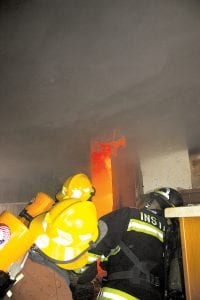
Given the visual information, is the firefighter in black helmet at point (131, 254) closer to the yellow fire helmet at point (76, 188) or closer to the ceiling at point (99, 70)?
the yellow fire helmet at point (76, 188)

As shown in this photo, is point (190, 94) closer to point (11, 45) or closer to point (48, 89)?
point (48, 89)

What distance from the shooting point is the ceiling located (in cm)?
296

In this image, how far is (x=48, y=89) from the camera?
4215 millimetres

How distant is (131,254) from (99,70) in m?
2.64

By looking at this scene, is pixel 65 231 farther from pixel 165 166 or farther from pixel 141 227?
pixel 165 166

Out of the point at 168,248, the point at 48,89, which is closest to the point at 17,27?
the point at 48,89

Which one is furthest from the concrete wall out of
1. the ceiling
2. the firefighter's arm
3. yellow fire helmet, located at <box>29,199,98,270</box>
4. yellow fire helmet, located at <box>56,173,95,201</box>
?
the firefighter's arm

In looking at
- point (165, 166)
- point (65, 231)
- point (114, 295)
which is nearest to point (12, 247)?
point (65, 231)

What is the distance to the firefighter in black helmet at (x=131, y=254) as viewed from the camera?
2.01 meters

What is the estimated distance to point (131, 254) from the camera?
2053mm

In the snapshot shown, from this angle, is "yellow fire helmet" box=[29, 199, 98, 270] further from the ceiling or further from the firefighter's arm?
the ceiling

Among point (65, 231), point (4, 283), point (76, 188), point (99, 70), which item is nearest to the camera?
point (4, 283)

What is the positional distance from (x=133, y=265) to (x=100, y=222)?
435 millimetres

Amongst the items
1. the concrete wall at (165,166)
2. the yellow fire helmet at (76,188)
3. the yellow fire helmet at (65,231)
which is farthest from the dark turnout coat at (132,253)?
the concrete wall at (165,166)
